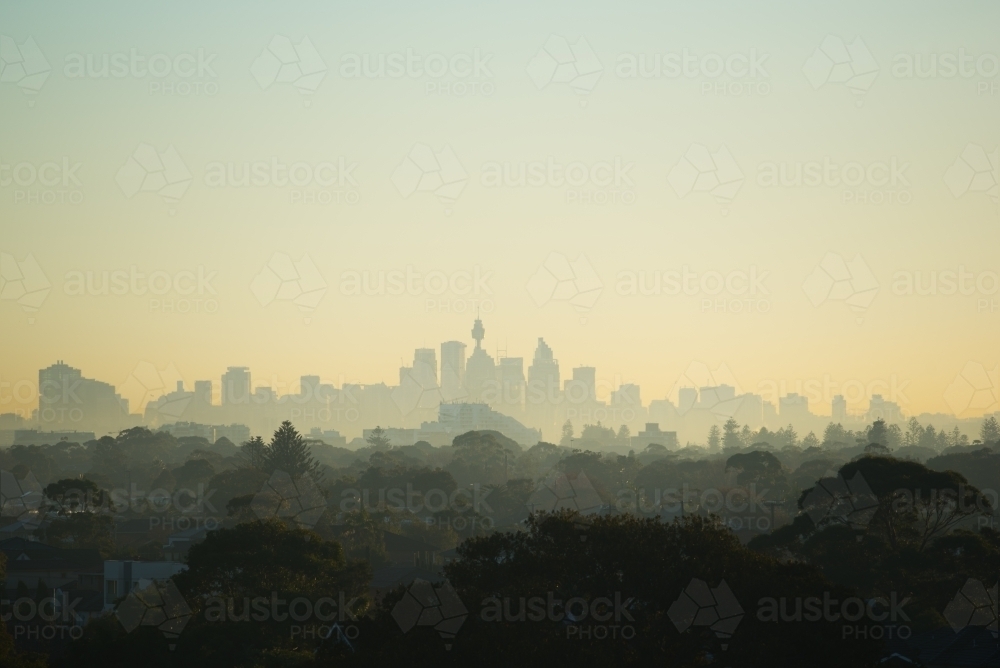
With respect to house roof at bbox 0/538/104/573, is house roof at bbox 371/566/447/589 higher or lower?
lower

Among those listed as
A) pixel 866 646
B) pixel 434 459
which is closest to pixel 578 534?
pixel 866 646

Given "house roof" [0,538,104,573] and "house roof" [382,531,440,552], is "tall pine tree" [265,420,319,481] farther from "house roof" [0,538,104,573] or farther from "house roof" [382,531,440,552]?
"house roof" [0,538,104,573]

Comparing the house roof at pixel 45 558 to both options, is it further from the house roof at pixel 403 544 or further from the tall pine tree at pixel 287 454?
the tall pine tree at pixel 287 454

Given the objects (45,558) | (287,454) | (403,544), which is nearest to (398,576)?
(403,544)

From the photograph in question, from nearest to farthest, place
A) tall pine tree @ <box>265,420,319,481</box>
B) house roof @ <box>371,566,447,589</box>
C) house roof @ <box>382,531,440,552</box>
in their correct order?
1. house roof @ <box>371,566,447,589</box>
2. house roof @ <box>382,531,440,552</box>
3. tall pine tree @ <box>265,420,319,481</box>

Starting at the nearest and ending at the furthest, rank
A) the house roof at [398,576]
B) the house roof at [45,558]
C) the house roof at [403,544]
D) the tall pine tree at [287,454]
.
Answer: the house roof at [398,576], the house roof at [45,558], the house roof at [403,544], the tall pine tree at [287,454]

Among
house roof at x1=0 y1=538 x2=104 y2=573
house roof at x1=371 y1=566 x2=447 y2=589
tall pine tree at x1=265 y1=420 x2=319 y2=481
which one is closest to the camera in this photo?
house roof at x1=371 y1=566 x2=447 y2=589

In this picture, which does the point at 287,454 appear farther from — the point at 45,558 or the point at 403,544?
the point at 45,558

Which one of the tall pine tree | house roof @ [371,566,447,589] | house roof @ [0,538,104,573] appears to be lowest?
house roof @ [371,566,447,589]

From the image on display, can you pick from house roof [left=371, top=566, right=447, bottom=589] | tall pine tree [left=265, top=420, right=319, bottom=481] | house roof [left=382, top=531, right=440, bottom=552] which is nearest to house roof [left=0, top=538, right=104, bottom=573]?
house roof [left=382, top=531, right=440, bottom=552]

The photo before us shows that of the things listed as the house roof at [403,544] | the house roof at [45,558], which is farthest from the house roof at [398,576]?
the house roof at [45,558]

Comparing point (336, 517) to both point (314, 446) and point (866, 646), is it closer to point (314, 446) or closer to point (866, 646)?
point (866, 646)
